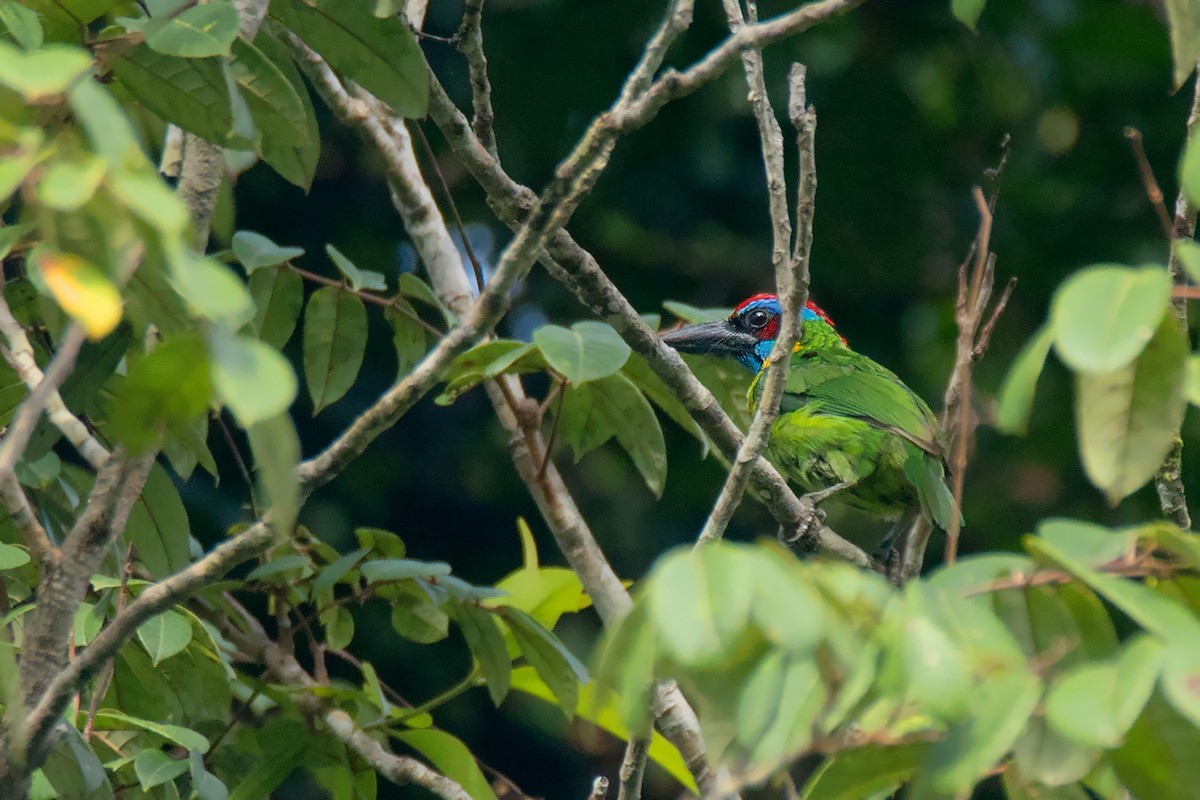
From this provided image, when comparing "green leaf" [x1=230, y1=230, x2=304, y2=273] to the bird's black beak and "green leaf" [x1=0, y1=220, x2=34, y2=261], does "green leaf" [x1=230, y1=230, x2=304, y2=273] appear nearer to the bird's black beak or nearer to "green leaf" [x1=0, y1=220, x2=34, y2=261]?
"green leaf" [x1=0, y1=220, x2=34, y2=261]

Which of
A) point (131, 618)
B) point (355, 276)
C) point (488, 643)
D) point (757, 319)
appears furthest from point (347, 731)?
point (757, 319)

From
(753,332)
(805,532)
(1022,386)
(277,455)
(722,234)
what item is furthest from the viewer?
(722,234)

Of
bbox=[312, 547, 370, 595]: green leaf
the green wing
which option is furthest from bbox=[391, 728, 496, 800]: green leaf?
the green wing

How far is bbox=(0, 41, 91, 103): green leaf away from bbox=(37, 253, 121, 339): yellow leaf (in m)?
0.13

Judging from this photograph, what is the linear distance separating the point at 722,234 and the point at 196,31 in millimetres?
4396

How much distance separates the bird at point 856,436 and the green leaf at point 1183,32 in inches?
75.9

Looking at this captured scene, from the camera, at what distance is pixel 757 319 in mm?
4551

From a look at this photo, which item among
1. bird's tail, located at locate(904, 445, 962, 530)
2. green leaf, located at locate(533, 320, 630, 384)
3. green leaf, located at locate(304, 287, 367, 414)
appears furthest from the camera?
bird's tail, located at locate(904, 445, 962, 530)

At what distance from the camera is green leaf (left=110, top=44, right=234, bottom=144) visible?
5.86ft

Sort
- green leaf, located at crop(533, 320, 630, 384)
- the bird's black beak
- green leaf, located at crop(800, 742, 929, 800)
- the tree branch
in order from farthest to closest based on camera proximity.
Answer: the bird's black beak → green leaf, located at crop(533, 320, 630, 384) → the tree branch → green leaf, located at crop(800, 742, 929, 800)

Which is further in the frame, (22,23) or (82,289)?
(22,23)

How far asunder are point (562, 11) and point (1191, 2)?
12.7 feet

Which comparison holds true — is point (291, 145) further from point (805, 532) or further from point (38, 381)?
point (805, 532)

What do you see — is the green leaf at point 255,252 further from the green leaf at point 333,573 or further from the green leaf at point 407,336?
the green leaf at point 333,573
